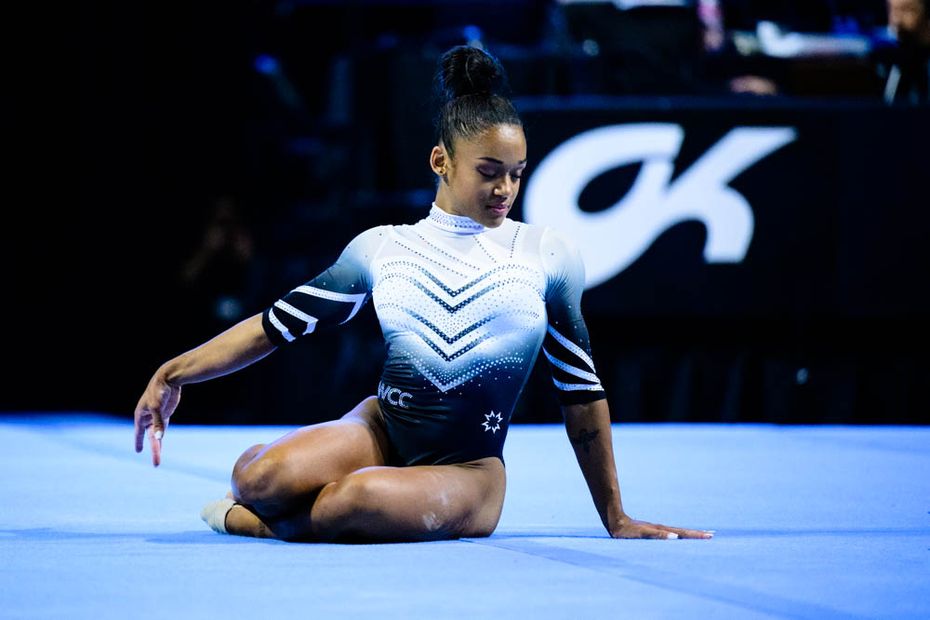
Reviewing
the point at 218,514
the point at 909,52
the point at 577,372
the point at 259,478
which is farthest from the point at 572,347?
the point at 909,52

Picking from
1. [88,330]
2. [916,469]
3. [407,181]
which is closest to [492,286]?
[916,469]

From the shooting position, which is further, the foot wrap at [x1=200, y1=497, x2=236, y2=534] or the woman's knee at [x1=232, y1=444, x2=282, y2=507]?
the foot wrap at [x1=200, y1=497, x2=236, y2=534]

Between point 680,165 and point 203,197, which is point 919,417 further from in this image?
point 203,197

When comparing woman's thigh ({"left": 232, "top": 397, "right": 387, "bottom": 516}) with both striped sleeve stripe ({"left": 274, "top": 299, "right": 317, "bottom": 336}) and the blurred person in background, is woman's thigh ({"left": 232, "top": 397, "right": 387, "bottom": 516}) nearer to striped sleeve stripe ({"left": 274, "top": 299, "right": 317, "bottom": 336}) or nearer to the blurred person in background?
striped sleeve stripe ({"left": 274, "top": 299, "right": 317, "bottom": 336})

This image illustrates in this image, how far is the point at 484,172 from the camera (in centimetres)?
278

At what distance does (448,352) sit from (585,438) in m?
0.36

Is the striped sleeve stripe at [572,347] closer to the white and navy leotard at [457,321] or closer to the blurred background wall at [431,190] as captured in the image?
the white and navy leotard at [457,321]

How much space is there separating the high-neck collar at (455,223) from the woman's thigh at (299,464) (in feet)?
1.64

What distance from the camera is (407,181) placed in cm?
630

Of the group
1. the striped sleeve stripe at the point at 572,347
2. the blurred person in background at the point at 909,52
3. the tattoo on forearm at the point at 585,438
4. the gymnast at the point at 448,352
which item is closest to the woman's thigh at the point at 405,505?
the gymnast at the point at 448,352

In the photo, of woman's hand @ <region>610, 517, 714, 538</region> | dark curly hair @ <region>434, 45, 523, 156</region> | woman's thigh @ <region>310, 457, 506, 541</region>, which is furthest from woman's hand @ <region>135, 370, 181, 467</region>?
woman's hand @ <region>610, 517, 714, 538</region>

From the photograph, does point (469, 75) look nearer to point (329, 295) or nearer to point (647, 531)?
point (329, 295)

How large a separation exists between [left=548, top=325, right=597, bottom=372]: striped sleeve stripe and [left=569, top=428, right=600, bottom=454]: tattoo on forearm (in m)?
0.14

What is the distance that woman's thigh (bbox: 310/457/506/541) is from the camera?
2621mm
